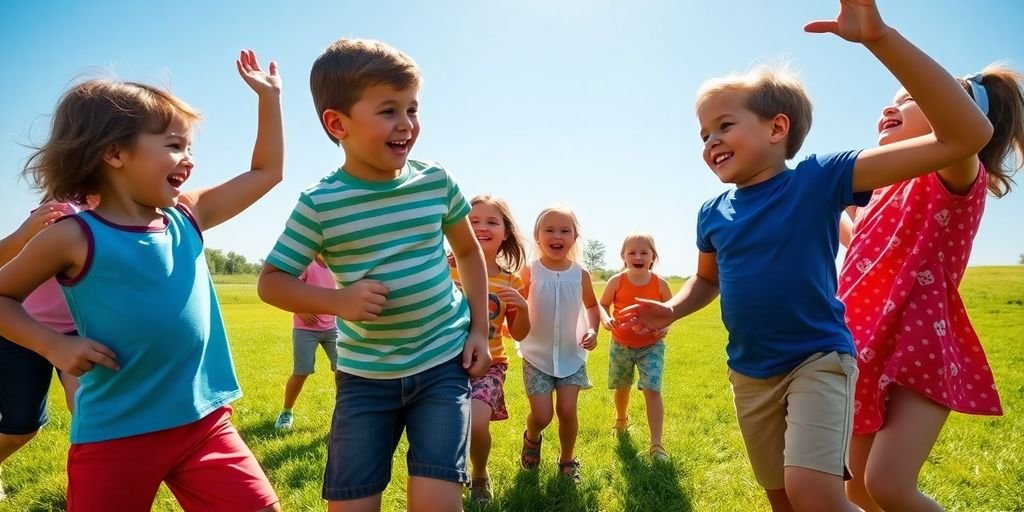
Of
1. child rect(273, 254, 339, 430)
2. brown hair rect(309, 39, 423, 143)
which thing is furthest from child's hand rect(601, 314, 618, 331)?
brown hair rect(309, 39, 423, 143)

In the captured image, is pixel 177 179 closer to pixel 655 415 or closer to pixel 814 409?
pixel 814 409

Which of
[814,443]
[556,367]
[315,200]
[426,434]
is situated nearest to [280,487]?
[556,367]

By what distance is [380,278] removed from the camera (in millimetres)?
2723

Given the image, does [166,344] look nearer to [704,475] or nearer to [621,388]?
[704,475]

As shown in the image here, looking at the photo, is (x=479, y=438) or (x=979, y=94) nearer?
(x=979, y=94)

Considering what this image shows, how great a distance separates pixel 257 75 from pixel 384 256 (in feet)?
4.27

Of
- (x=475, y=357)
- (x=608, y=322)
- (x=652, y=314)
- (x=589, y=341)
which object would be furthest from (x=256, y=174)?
(x=608, y=322)

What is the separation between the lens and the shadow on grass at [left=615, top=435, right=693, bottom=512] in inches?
172

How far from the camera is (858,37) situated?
2289mm

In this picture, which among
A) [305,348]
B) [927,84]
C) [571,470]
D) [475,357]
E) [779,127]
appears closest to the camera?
[927,84]

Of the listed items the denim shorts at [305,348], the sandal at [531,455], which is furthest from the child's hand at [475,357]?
the denim shorts at [305,348]

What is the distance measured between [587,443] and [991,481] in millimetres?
3177

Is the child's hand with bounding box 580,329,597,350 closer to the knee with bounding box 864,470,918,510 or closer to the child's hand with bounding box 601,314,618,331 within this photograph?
the child's hand with bounding box 601,314,618,331

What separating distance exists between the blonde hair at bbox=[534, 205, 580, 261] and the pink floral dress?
9.23ft
